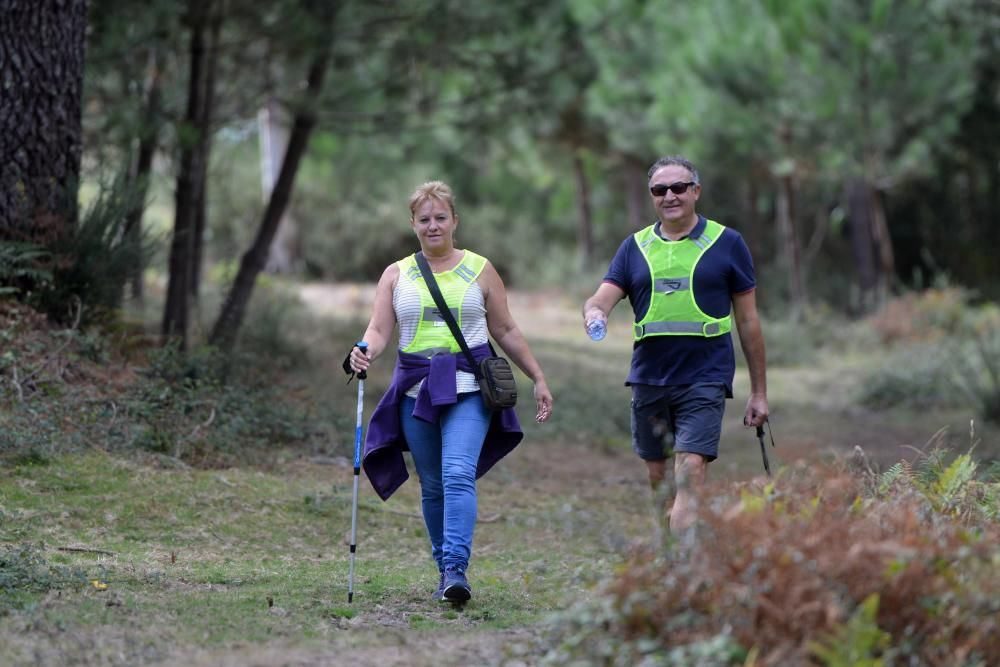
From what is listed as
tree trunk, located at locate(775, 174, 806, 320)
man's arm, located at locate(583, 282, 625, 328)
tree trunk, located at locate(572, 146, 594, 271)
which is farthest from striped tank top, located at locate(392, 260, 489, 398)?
tree trunk, located at locate(572, 146, 594, 271)

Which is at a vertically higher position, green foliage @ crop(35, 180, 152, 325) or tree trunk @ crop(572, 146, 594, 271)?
tree trunk @ crop(572, 146, 594, 271)

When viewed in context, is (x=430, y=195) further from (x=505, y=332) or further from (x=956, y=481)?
(x=956, y=481)

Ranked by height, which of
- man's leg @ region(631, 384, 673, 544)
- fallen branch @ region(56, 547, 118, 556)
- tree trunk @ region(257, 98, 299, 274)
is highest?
tree trunk @ region(257, 98, 299, 274)

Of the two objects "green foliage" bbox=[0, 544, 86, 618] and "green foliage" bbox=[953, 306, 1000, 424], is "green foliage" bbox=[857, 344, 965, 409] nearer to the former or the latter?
"green foliage" bbox=[953, 306, 1000, 424]

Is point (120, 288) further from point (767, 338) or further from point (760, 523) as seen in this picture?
point (767, 338)

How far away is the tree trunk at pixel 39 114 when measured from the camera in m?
9.65

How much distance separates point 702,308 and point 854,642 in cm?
261

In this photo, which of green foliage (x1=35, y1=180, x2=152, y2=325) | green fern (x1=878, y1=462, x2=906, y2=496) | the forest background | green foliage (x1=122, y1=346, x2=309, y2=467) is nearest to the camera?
green fern (x1=878, y1=462, x2=906, y2=496)

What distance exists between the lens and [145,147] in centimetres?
1274

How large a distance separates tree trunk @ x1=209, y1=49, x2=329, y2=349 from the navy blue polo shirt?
6306 millimetres

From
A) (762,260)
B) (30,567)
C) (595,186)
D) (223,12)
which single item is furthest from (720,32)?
(30,567)

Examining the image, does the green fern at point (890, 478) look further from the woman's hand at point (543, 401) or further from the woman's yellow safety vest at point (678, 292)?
the woman's hand at point (543, 401)

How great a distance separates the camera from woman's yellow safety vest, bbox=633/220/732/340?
634 centimetres

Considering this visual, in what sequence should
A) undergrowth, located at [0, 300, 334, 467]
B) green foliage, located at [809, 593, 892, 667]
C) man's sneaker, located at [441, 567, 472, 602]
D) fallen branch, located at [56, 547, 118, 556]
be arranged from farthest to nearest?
undergrowth, located at [0, 300, 334, 467]
fallen branch, located at [56, 547, 118, 556]
man's sneaker, located at [441, 567, 472, 602]
green foliage, located at [809, 593, 892, 667]
